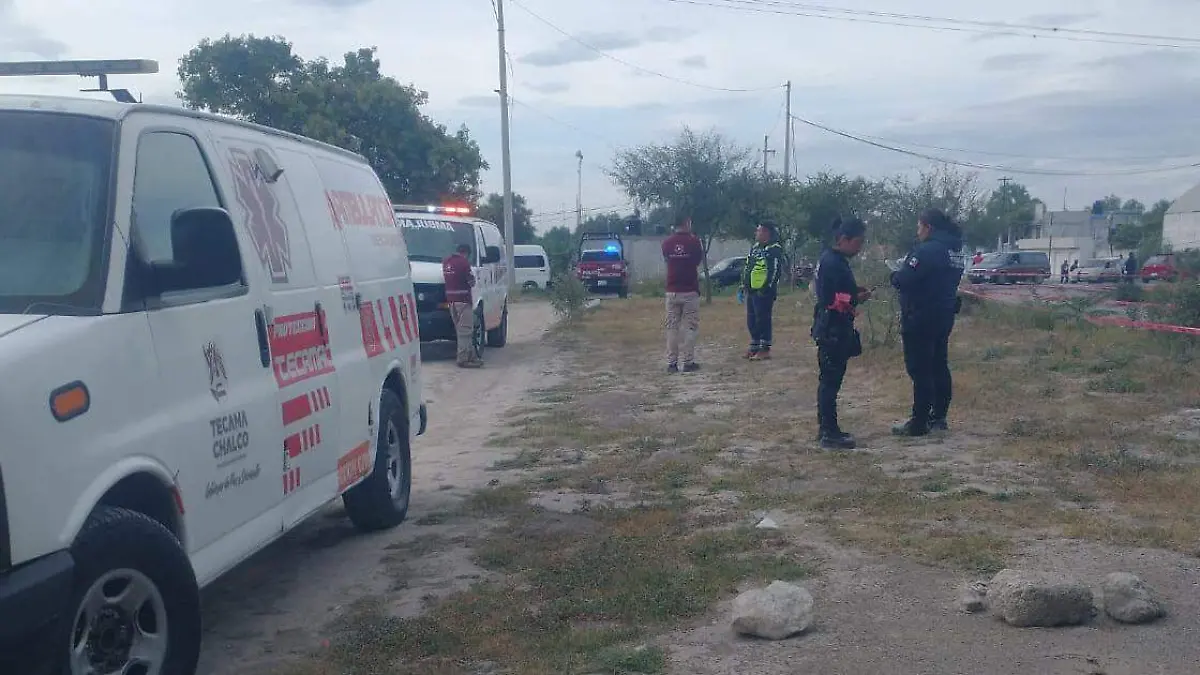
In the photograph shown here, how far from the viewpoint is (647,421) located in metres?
10.7

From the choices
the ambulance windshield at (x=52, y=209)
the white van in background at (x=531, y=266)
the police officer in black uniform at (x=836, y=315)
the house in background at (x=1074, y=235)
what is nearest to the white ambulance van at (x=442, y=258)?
the police officer in black uniform at (x=836, y=315)

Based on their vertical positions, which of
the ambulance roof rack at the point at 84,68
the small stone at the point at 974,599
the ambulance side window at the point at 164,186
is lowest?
the small stone at the point at 974,599

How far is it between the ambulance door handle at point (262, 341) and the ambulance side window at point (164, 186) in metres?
0.51

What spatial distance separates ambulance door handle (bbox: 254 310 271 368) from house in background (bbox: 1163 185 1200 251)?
57012 mm

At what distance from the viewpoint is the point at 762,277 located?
14.7 m

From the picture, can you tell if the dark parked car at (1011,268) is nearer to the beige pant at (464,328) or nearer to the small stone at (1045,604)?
the beige pant at (464,328)

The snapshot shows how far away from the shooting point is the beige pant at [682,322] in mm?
14164

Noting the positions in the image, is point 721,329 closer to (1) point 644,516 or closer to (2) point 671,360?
(2) point 671,360

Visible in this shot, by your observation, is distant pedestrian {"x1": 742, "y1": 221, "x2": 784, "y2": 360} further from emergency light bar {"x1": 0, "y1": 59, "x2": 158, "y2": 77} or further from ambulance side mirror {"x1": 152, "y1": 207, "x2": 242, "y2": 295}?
ambulance side mirror {"x1": 152, "y1": 207, "x2": 242, "y2": 295}

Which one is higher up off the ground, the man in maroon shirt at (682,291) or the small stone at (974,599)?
the man in maroon shirt at (682,291)

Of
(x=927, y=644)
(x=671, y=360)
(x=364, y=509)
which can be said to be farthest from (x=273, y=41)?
(x=927, y=644)

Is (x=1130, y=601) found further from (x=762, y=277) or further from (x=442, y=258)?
(x=442, y=258)

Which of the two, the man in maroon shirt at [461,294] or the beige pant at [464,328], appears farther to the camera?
the beige pant at [464,328]

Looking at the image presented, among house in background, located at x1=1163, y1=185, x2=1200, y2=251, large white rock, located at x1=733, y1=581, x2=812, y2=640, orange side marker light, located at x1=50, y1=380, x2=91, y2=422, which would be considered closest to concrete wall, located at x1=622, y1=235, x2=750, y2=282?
house in background, located at x1=1163, y1=185, x2=1200, y2=251
